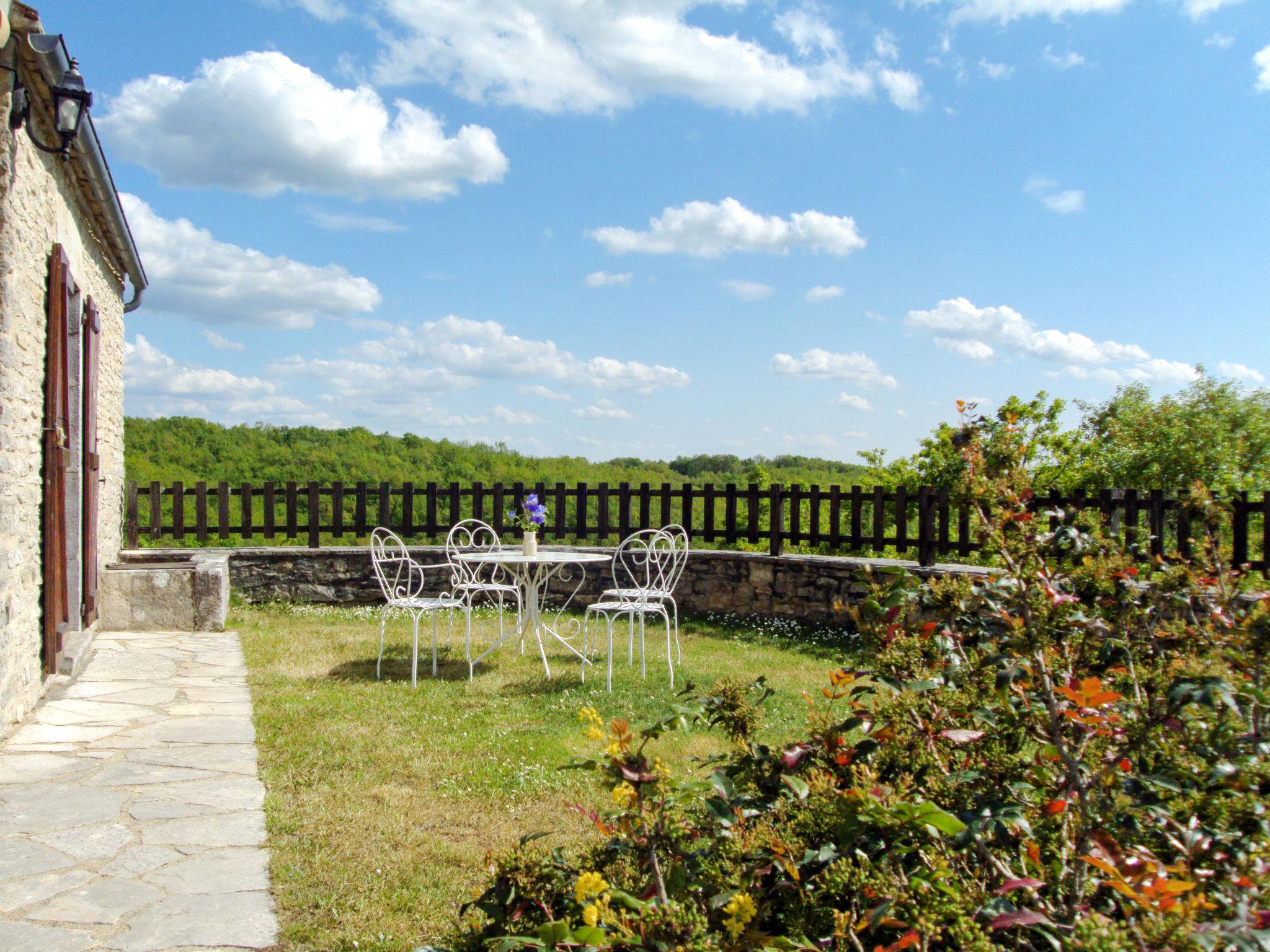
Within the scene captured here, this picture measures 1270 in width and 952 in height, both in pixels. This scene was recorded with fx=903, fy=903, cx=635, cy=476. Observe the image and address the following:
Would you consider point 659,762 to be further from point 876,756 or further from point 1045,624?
point 1045,624

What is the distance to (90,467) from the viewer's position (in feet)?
20.5

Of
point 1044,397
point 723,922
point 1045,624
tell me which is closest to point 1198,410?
point 1044,397

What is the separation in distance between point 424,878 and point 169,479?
15.7m

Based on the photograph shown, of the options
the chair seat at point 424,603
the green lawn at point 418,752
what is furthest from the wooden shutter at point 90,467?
the chair seat at point 424,603

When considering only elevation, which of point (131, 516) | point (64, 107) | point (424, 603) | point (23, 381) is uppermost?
point (64, 107)

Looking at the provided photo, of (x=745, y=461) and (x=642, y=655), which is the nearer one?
(x=642, y=655)

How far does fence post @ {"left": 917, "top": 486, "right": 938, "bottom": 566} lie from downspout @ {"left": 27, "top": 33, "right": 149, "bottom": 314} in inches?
257

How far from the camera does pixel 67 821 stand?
3094 mm

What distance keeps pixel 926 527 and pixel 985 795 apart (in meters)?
6.80

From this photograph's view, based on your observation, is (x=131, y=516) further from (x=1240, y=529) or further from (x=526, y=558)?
(x=1240, y=529)

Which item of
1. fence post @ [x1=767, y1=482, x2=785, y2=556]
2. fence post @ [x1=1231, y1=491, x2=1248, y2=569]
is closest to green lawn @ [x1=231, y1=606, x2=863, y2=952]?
fence post @ [x1=767, y1=482, x2=785, y2=556]

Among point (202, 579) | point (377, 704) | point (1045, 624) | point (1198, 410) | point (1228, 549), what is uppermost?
point (1198, 410)

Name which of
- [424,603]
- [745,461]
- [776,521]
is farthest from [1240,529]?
[745,461]

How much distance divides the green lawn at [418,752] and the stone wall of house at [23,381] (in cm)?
111
